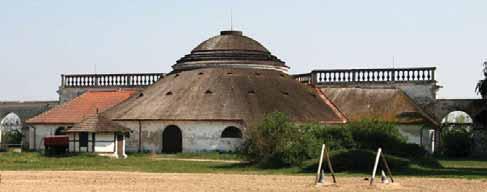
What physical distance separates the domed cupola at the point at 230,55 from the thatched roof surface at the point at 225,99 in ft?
2.28

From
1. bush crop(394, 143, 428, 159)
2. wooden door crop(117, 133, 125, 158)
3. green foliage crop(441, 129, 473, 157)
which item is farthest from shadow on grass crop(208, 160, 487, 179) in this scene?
green foliage crop(441, 129, 473, 157)

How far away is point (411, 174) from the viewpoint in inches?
1455

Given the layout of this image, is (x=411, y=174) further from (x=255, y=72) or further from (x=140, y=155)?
(x=255, y=72)

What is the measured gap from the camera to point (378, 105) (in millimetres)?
66250

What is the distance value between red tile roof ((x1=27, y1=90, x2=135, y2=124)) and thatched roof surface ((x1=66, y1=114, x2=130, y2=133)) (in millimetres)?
6490

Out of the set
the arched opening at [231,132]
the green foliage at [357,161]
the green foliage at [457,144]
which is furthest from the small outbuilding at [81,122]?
the green foliage at [457,144]

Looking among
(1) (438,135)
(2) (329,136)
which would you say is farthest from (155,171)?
(1) (438,135)

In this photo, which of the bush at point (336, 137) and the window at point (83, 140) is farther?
the window at point (83, 140)

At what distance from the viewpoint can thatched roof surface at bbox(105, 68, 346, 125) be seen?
195ft

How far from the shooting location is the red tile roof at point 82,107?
215 ft

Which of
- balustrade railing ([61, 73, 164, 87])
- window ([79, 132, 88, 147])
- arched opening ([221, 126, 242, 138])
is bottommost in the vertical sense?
window ([79, 132, 88, 147])

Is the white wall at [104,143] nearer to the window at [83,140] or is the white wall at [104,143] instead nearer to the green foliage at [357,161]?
the window at [83,140]

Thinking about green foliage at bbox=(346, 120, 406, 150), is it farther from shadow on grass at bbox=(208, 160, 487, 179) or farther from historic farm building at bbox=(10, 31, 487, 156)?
historic farm building at bbox=(10, 31, 487, 156)

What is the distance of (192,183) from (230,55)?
36.1 meters
